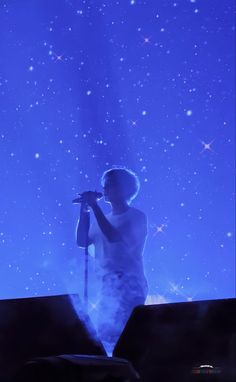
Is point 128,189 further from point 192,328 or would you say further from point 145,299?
point 192,328

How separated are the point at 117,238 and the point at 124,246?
0.04 m

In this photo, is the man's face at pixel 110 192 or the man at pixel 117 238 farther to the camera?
the man's face at pixel 110 192

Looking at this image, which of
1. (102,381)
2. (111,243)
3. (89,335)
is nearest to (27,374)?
(102,381)

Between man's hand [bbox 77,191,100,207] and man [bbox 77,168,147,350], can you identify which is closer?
man [bbox 77,168,147,350]

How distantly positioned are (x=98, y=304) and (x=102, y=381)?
1.00 metres

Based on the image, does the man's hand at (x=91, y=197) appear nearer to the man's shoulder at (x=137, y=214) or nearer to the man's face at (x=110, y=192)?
the man's face at (x=110, y=192)

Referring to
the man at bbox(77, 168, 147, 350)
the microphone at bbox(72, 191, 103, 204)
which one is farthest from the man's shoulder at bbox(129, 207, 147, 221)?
the microphone at bbox(72, 191, 103, 204)

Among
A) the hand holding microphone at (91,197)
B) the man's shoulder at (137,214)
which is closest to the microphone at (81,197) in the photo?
the hand holding microphone at (91,197)

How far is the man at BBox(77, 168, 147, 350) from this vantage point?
6.27 feet

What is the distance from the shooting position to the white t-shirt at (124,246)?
1.97m

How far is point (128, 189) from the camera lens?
1.99 metres

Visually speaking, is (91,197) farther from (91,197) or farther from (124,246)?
(124,246)

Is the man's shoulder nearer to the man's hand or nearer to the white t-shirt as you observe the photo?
the white t-shirt

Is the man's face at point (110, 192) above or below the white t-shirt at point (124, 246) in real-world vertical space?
above
